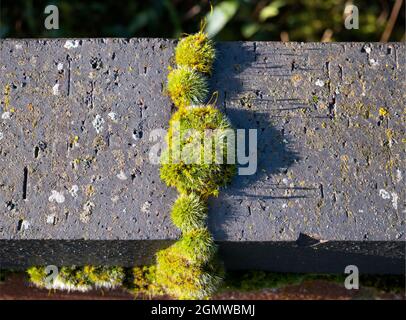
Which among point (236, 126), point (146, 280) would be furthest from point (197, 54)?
point (146, 280)

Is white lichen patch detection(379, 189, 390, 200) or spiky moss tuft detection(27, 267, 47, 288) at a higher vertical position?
white lichen patch detection(379, 189, 390, 200)

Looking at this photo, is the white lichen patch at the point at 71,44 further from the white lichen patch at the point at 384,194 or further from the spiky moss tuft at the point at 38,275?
the white lichen patch at the point at 384,194

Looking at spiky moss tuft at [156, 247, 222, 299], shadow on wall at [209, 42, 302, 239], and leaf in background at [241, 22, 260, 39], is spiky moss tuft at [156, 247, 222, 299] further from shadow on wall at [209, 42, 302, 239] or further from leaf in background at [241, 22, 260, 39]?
leaf in background at [241, 22, 260, 39]

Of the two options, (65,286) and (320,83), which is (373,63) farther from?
(65,286)

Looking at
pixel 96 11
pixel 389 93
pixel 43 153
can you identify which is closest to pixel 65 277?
pixel 43 153

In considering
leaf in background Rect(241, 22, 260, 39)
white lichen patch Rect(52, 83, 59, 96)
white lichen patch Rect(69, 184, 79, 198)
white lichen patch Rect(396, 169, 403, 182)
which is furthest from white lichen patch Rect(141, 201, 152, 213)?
leaf in background Rect(241, 22, 260, 39)

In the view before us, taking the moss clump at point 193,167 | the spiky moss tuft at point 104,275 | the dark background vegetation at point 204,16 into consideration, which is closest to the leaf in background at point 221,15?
the dark background vegetation at point 204,16
